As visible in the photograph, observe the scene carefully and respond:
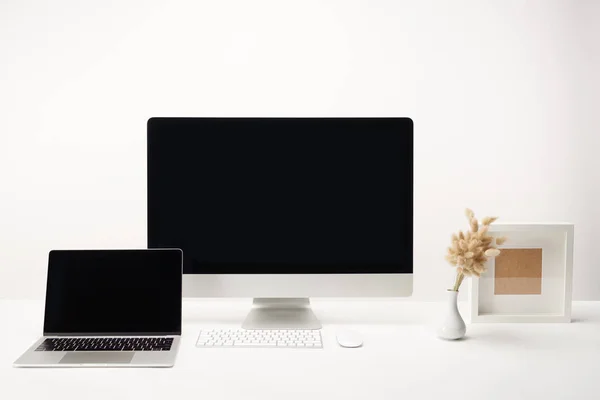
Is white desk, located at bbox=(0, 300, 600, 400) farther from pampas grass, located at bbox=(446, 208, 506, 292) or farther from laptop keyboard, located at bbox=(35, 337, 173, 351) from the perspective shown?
pampas grass, located at bbox=(446, 208, 506, 292)

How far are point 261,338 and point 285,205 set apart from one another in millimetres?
343

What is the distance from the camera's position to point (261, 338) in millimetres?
1248

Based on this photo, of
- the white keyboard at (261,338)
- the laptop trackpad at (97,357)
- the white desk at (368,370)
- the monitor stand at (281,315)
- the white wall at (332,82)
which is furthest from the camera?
the white wall at (332,82)

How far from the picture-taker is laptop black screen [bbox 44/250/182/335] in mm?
1270

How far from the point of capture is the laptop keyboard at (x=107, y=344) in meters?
1.18

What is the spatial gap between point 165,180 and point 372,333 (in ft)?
2.18

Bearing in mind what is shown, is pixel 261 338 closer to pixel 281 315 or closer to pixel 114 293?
pixel 281 315

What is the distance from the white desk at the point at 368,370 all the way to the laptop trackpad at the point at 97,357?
0.10 feet

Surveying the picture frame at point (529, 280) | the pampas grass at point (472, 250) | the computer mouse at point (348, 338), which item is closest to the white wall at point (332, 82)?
the picture frame at point (529, 280)

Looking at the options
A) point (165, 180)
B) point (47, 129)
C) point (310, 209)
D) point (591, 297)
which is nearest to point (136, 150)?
point (47, 129)

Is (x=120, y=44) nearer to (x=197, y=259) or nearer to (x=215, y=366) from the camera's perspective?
(x=197, y=259)

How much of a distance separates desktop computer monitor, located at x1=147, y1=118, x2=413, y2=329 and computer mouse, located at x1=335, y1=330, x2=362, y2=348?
114 mm

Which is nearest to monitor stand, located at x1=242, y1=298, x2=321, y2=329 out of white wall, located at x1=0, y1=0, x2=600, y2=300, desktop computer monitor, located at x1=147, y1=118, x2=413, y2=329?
desktop computer monitor, located at x1=147, y1=118, x2=413, y2=329

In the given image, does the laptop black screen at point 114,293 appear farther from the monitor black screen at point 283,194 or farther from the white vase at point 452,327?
the white vase at point 452,327
